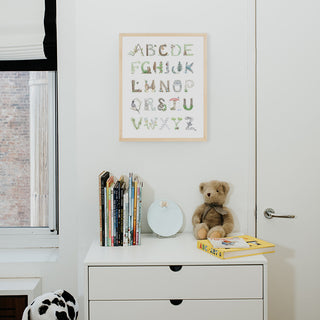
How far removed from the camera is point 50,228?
2.09m

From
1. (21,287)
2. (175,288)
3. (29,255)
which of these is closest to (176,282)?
(175,288)

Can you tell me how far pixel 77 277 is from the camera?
6.34ft

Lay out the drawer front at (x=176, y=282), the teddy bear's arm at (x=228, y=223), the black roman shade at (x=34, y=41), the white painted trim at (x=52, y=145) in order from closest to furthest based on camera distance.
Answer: the drawer front at (x=176, y=282) → the teddy bear's arm at (x=228, y=223) → the black roman shade at (x=34, y=41) → the white painted trim at (x=52, y=145)

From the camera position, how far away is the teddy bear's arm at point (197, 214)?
1.78 meters

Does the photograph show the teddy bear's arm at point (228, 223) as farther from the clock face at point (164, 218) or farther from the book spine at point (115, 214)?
the book spine at point (115, 214)

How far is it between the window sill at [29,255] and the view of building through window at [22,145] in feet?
0.50

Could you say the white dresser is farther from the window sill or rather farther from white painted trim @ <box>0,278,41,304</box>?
the window sill

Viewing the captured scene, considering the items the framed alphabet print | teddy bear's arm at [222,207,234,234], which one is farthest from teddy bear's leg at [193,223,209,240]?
the framed alphabet print

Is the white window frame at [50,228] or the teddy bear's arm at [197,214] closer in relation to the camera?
the teddy bear's arm at [197,214]

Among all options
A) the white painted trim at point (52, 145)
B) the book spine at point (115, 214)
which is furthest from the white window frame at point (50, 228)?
the book spine at point (115, 214)

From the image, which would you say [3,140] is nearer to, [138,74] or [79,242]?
[79,242]

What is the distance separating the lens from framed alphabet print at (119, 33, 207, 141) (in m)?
1.80

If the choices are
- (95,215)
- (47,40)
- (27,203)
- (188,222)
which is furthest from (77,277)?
(47,40)

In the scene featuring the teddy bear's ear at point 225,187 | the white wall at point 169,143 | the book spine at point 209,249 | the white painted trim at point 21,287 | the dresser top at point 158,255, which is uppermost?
the white wall at point 169,143
